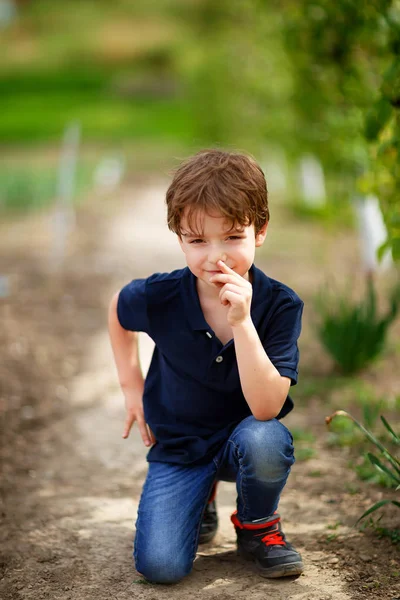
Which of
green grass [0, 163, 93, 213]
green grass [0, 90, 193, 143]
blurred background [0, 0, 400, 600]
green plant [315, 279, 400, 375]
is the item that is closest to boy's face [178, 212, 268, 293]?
blurred background [0, 0, 400, 600]

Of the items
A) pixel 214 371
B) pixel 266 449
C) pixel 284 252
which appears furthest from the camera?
pixel 284 252

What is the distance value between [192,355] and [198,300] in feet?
0.54

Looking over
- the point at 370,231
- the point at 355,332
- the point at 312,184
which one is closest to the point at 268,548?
the point at 355,332

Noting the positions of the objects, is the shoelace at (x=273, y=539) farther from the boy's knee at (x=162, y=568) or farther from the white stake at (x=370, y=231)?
the white stake at (x=370, y=231)

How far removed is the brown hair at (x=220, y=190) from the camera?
2088mm

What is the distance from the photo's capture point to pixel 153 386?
2455 millimetres

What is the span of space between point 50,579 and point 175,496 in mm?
433

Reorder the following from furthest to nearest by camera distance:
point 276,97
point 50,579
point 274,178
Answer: point 274,178
point 276,97
point 50,579

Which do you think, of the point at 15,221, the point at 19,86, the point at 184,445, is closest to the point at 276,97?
the point at 15,221

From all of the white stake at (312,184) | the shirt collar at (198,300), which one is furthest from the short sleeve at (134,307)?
the white stake at (312,184)

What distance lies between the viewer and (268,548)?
2.23 metres

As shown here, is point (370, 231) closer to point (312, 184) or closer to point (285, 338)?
point (285, 338)

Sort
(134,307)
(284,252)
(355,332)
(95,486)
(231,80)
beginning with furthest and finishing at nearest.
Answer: (231,80) → (284,252) → (355,332) → (95,486) → (134,307)

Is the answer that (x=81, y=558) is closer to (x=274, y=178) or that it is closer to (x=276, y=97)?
(x=276, y=97)
